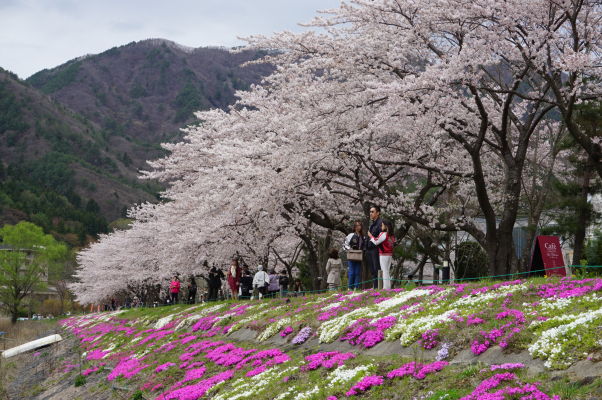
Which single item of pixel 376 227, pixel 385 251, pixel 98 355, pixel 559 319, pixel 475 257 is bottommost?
pixel 98 355

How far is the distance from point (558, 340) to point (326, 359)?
14.9ft

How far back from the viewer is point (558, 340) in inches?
314

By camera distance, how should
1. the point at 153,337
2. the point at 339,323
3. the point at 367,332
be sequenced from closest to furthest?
1. the point at 367,332
2. the point at 339,323
3. the point at 153,337

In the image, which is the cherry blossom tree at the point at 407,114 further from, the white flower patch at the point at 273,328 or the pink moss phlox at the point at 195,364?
the pink moss phlox at the point at 195,364

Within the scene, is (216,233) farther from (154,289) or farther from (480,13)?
(154,289)

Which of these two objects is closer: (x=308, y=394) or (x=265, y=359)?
(x=308, y=394)

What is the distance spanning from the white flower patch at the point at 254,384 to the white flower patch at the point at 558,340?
4.67 metres

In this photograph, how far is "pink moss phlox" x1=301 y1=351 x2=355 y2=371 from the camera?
10828 mm

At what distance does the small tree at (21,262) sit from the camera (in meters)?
82.4

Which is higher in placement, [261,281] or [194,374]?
[261,281]

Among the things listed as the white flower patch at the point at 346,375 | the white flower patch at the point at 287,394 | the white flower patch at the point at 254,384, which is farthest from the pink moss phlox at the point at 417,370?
the white flower patch at the point at 254,384

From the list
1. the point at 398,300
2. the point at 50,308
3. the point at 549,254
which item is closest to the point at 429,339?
the point at 398,300

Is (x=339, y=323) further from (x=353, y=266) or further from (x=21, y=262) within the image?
(x=21, y=262)

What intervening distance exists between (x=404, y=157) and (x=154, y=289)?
49912mm
